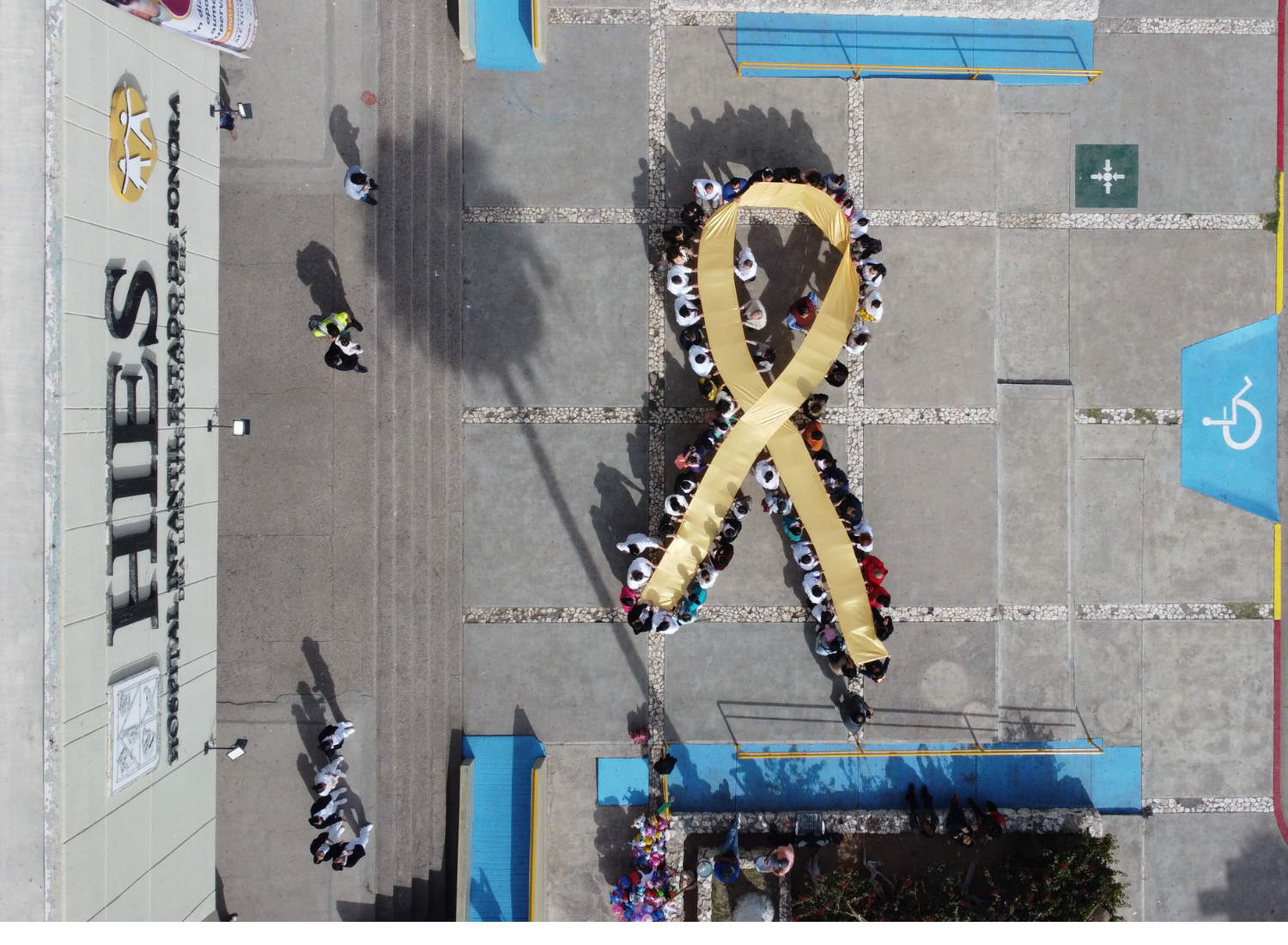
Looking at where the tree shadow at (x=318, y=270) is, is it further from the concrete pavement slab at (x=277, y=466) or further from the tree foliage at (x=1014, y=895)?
the tree foliage at (x=1014, y=895)

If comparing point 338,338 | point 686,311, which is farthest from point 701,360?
point 338,338

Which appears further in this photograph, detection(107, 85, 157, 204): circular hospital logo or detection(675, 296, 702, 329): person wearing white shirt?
detection(675, 296, 702, 329): person wearing white shirt

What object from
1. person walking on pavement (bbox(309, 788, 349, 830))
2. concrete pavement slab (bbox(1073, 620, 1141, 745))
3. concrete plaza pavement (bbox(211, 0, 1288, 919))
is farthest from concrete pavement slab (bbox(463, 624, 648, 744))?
concrete pavement slab (bbox(1073, 620, 1141, 745))

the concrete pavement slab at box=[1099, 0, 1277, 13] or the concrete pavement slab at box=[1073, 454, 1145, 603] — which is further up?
the concrete pavement slab at box=[1099, 0, 1277, 13]

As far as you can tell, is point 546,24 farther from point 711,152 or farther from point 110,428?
point 110,428

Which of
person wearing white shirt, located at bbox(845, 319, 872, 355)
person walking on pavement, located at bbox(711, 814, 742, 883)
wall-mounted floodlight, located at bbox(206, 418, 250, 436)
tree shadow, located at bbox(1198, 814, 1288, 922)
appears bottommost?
tree shadow, located at bbox(1198, 814, 1288, 922)

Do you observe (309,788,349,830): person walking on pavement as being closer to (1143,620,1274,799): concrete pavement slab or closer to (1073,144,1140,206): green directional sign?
(1143,620,1274,799): concrete pavement slab
